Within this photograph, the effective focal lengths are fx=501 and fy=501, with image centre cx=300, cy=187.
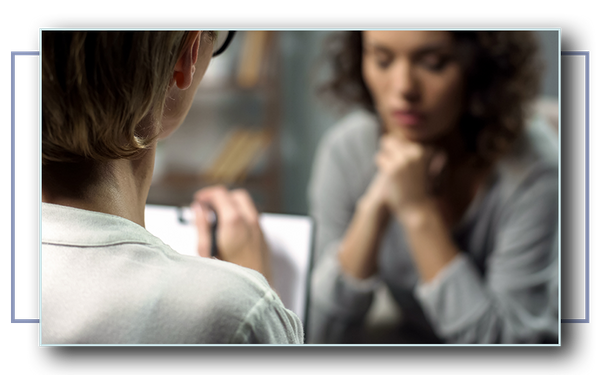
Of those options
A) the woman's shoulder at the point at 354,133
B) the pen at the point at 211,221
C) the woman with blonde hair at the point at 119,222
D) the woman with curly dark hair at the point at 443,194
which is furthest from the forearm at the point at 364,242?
the woman with blonde hair at the point at 119,222

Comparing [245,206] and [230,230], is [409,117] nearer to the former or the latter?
[245,206]

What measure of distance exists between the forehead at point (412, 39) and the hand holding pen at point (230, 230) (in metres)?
0.42

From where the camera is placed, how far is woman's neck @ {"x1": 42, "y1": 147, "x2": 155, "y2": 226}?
0.37 m

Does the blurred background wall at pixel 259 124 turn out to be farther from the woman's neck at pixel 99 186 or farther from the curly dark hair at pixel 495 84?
the woman's neck at pixel 99 186

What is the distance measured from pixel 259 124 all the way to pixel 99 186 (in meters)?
0.78

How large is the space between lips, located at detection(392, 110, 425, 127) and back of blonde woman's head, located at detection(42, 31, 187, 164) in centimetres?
71

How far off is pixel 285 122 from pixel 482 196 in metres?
0.45

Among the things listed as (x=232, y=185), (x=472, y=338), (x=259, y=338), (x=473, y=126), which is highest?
(x=473, y=126)

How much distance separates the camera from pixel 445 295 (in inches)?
39.1

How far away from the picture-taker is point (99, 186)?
0.37 m

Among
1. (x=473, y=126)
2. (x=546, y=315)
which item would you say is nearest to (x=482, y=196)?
(x=473, y=126)

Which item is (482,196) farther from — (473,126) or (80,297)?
(80,297)
